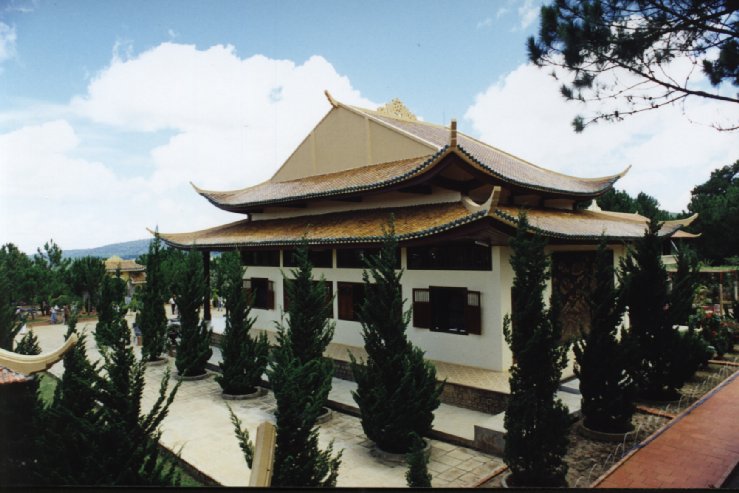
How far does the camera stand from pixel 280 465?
5113mm

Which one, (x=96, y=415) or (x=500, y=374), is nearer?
(x=96, y=415)

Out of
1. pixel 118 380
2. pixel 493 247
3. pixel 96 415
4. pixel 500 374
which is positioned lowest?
pixel 500 374

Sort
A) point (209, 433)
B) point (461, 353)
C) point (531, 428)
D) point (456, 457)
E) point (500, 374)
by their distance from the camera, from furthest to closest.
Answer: point (461, 353)
point (500, 374)
point (209, 433)
point (456, 457)
point (531, 428)

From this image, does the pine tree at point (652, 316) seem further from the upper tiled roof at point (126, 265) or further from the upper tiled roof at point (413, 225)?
the upper tiled roof at point (126, 265)

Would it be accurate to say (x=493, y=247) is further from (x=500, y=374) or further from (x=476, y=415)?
(x=476, y=415)

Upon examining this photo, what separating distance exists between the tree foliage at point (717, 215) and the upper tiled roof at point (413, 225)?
260 centimetres

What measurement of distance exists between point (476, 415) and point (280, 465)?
4766mm

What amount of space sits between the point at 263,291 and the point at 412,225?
24.5 ft

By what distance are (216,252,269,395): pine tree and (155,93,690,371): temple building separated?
2000 millimetres

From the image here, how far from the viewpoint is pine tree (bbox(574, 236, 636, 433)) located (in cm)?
731

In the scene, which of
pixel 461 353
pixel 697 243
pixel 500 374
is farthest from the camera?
pixel 697 243

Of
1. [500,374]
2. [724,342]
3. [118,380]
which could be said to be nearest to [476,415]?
[500,374]

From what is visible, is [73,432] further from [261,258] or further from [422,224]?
[261,258]

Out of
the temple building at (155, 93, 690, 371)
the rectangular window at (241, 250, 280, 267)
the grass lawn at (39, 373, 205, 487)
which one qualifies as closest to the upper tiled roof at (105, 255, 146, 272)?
the temple building at (155, 93, 690, 371)
